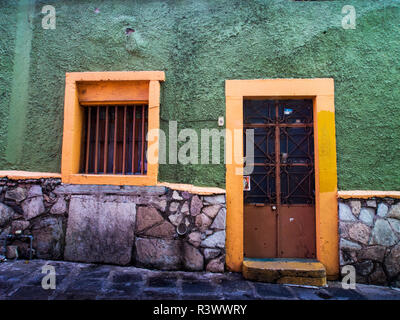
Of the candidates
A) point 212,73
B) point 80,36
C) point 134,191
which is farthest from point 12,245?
point 212,73

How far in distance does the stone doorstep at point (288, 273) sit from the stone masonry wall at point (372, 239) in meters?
0.45

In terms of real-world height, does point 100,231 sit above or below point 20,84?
below

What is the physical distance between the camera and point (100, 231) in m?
3.58

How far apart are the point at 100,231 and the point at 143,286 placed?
1093 mm

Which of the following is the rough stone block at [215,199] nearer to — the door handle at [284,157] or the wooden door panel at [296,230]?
the wooden door panel at [296,230]

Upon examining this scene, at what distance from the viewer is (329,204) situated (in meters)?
3.49

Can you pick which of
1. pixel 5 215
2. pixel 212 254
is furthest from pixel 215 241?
pixel 5 215

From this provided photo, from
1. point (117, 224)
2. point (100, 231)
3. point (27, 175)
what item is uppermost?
point (27, 175)

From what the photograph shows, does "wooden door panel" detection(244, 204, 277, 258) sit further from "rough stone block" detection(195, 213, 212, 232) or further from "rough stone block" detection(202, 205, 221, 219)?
"rough stone block" detection(195, 213, 212, 232)

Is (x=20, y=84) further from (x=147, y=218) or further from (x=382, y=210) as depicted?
(x=382, y=210)

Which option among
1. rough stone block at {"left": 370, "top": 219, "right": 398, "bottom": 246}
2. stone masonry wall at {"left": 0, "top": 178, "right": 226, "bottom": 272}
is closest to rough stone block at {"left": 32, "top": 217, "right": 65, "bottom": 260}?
stone masonry wall at {"left": 0, "top": 178, "right": 226, "bottom": 272}

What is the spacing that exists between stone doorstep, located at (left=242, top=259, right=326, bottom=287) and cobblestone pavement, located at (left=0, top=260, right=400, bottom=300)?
0.09m

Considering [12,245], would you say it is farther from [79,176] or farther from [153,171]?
[153,171]

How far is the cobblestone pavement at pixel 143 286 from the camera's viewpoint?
2752 mm
